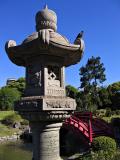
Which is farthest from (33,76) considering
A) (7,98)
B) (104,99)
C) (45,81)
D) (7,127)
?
(7,98)

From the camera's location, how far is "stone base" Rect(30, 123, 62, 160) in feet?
21.8

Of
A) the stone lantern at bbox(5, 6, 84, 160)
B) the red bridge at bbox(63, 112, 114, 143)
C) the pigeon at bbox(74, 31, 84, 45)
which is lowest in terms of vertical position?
the red bridge at bbox(63, 112, 114, 143)

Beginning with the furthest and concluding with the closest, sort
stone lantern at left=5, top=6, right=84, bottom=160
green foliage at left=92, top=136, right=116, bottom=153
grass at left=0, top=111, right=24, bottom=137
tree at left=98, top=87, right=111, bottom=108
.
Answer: tree at left=98, top=87, right=111, bottom=108 → grass at left=0, top=111, right=24, bottom=137 → green foliage at left=92, top=136, right=116, bottom=153 → stone lantern at left=5, top=6, right=84, bottom=160

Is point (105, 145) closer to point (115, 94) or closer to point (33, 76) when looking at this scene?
point (33, 76)

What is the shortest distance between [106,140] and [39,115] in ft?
39.5

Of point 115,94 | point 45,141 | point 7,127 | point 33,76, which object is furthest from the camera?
point 115,94

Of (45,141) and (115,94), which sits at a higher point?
(115,94)

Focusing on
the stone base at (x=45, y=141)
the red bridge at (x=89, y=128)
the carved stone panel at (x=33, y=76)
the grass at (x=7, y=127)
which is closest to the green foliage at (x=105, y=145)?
the red bridge at (x=89, y=128)

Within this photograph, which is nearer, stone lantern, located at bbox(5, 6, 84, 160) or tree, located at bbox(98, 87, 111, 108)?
stone lantern, located at bbox(5, 6, 84, 160)

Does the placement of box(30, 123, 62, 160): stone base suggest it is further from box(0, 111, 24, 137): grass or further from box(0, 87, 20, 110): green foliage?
box(0, 87, 20, 110): green foliage

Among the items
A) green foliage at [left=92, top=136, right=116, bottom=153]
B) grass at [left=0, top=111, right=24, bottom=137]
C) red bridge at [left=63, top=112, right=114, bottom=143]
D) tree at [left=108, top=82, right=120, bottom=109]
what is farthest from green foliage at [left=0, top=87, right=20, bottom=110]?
green foliage at [left=92, top=136, right=116, bottom=153]

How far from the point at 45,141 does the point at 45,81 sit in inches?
53.2

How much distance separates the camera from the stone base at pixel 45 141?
Answer: 6.64m

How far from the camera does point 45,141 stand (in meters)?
6.66
